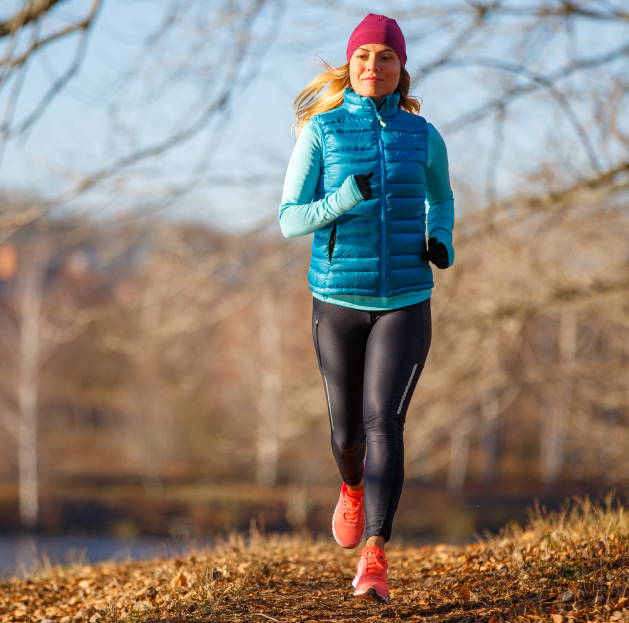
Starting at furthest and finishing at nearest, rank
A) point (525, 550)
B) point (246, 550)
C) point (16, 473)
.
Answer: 1. point (16, 473)
2. point (246, 550)
3. point (525, 550)

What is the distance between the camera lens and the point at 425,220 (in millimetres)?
2883

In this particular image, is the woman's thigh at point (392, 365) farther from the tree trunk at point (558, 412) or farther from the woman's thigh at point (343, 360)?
the tree trunk at point (558, 412)

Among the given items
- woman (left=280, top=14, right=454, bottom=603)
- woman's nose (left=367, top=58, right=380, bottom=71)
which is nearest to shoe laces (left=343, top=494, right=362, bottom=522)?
woman (left=280, top=14, right=454, bottom=603)

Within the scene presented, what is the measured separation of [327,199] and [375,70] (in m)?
0.61

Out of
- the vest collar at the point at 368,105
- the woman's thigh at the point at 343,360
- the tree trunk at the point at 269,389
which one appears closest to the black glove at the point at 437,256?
the woman's thigh at the point at 343,360

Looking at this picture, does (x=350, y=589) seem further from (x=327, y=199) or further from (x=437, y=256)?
(x=327, y=199)

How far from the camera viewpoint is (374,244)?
265 cm

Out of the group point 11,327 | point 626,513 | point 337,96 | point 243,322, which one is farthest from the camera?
point 243,322

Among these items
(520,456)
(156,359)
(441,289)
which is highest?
(441,289)

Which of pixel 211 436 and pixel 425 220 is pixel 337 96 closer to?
pixel 425 220

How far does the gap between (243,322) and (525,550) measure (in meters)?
23.8

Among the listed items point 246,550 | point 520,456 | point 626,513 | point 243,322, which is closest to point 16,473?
point 243,322

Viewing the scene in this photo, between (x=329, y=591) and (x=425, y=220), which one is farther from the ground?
(x=425, y=220)

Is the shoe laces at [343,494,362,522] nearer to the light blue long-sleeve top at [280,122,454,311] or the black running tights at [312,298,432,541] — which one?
the black running tights at [312,298,432,541]
